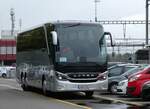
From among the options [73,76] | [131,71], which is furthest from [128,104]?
[131,71]

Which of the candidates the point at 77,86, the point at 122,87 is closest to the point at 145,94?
the point at 77,86

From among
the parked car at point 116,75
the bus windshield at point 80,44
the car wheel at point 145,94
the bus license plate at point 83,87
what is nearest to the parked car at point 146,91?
the car wheel at point 145,94

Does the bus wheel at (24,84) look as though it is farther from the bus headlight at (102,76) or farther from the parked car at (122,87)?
the bus headlight at (102,76)

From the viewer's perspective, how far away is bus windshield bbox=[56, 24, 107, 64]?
72.3 feet

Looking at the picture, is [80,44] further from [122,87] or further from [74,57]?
[122,87]

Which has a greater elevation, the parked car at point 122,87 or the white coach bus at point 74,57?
the white coach bus at point 74,57

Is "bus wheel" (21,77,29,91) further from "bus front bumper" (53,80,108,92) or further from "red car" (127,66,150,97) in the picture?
"red car" (127,66,150,97)

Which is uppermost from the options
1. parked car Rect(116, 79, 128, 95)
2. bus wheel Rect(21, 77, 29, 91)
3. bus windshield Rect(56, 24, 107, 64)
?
bus windshield Rect(56, 24, 107, 64)

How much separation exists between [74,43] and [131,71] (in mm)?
4368

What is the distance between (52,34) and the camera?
71.4 feet

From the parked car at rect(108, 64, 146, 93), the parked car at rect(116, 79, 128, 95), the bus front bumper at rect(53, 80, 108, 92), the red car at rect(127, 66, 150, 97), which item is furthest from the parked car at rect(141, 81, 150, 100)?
the parked car at rect(108, 64, 146, 93)

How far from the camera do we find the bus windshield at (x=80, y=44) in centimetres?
2205

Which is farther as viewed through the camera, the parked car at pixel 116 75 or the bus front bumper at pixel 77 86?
the parked car at pixel 116 75

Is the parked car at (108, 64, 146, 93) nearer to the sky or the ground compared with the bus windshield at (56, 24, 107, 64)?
nearer to the ground
